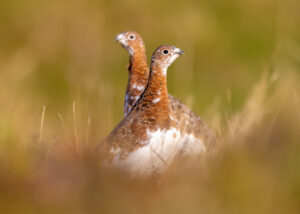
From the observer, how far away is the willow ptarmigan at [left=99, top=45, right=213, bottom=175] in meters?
3.85

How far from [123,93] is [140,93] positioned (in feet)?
21.8

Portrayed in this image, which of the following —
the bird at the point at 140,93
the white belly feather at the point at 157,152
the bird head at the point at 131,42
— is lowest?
the white belly feather at the point at 157,152

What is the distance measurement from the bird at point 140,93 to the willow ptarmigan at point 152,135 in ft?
1.03

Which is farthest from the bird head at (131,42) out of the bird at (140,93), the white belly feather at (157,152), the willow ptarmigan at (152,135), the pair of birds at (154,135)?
the white belly feather at (157,152)

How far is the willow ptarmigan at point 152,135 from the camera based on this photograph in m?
3.85

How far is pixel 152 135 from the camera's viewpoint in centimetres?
427

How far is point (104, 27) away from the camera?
14.5 m

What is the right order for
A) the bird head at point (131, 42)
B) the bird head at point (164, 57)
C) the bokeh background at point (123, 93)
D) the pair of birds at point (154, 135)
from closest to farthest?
the bokeh background at point (123, 93)
the pair of birds at point (154, 135)
the bird head at point (164, 57)
the bird head at point (131, 42)

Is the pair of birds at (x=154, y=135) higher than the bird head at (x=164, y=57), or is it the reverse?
the bird head at (x=164, y=57)

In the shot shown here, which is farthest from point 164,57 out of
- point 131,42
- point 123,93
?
point 123,93

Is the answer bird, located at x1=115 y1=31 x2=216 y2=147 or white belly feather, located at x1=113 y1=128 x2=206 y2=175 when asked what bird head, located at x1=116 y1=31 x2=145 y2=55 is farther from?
white belly feather, located at x1=113 y1=128 x2=206 y2=175

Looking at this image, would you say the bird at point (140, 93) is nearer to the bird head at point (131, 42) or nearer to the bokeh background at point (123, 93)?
the bird head at point (131, 42)

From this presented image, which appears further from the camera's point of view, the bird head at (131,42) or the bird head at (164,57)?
the bird head at (131,42)

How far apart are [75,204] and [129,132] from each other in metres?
1.62
